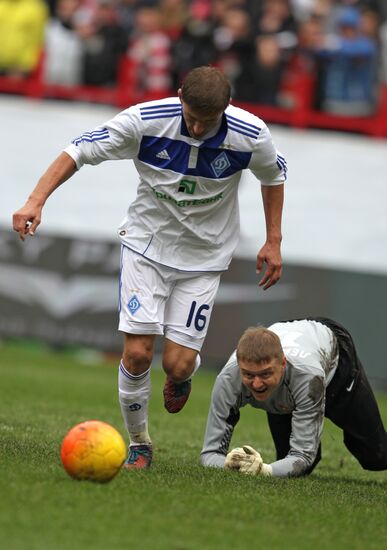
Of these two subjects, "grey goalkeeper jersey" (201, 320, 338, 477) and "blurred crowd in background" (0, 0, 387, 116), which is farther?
"blurred crowd in background" (0, 0, 387, 116)

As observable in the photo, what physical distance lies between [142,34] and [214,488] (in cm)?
1283

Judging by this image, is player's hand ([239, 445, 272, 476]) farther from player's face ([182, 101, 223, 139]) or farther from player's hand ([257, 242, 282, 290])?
player's face ([182, 101, 223, 139])

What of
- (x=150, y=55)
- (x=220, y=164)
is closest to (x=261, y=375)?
(x=220, y=164)

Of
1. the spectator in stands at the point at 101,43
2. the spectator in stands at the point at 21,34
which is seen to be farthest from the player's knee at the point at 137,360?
the spectator in stands at the point at 21,34

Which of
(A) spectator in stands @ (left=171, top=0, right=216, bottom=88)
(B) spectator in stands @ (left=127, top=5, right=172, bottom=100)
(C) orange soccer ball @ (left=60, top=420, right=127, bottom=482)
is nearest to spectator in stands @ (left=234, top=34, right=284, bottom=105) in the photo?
(A) spectator in stands @ (left=171, top=0, right=216, bottom=88)

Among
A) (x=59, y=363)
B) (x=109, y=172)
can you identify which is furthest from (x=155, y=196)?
(x=109, y=172)

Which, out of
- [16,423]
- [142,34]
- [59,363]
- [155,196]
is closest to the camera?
[155,196]

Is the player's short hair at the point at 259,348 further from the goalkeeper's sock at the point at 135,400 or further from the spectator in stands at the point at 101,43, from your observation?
the spectator in stands at the point at 101,43

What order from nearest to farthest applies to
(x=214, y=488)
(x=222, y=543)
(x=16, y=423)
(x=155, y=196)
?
(x=222, y=543), (x=214, y=488), (x=155, y=196), (x=16, y=423)

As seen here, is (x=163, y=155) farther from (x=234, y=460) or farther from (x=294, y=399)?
(x=234, y=460)

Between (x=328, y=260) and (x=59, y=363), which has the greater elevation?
(x=328, y=260)

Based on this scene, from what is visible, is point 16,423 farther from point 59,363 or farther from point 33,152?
point 33,152

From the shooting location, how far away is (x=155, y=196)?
7.61 m

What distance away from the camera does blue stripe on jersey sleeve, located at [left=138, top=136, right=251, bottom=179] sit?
7363mm
